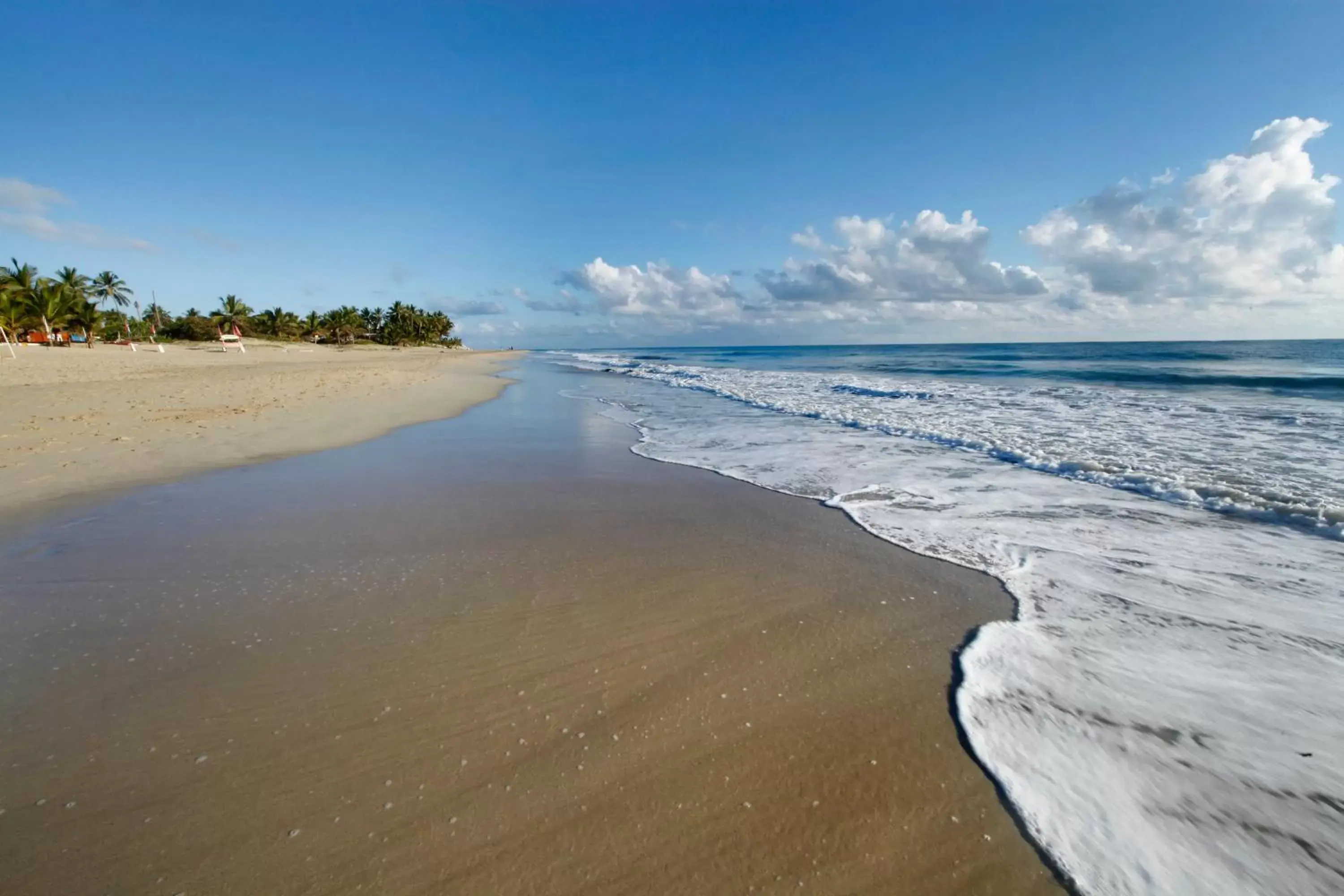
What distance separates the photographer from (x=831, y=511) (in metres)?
6.21

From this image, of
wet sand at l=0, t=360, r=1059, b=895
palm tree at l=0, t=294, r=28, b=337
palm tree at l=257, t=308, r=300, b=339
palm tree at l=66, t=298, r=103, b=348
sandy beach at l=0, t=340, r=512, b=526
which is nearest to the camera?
wet sand at l=0, t=360, r=1059, b=895

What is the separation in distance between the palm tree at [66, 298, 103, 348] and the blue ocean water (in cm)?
6588

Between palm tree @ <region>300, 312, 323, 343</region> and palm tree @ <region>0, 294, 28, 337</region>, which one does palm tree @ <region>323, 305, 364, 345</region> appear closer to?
palm tree @ <region>300, 312, 323, 343</region>

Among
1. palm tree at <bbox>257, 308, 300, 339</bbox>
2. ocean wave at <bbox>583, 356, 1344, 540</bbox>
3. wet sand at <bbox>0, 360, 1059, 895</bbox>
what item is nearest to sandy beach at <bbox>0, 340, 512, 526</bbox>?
wet sand at <bbox>0, 360, 1059, 895</bbox>

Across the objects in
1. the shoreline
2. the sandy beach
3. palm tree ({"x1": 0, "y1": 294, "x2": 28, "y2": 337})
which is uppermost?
palm tree ({"x1": 0, "y1": 294, "x2": 28, "y2": 337})

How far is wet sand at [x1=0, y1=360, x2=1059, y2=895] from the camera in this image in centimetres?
198

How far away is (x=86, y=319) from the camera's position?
50.3 meters

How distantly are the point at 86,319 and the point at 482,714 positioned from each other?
73.7m

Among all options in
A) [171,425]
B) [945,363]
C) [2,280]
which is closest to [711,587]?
[171,425]

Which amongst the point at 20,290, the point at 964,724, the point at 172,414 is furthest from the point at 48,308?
the point at 964,724

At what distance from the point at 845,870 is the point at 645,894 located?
2.43ft

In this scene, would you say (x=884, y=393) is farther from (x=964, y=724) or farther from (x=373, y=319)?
(x=373, y=319)

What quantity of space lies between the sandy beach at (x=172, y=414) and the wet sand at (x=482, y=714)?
7.70ft

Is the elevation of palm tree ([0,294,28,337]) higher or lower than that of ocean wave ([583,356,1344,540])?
higher
